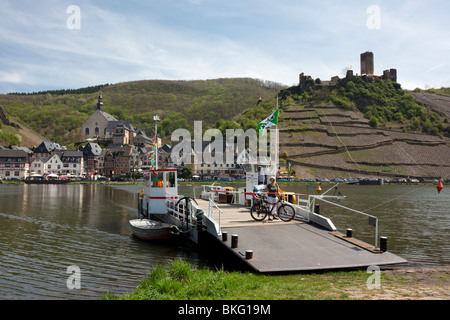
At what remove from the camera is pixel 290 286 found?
996cm

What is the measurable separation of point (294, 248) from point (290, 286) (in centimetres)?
413

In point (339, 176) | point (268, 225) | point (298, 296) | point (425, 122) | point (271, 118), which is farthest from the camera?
point (425, 122)

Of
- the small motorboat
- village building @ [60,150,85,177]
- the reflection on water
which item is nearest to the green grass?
the reflection on water

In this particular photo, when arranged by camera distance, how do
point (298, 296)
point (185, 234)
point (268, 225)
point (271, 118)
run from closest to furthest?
1. point (298, 296)
2. point (268, 225)
3. point (185, 234)
4. point (271, 118)

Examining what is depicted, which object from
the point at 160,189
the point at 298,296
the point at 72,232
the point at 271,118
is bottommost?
the point at 72,232

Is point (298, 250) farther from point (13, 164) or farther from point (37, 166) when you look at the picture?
point (37, 166)

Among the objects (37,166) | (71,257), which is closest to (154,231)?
(71,257)

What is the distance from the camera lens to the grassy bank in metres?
9.24

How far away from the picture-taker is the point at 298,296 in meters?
9.05

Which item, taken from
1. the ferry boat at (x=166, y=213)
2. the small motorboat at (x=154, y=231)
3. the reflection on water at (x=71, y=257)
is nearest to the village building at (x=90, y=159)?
the reflection on water at (x=71, y=257)

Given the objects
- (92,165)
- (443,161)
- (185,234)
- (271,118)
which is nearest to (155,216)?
(185,234)

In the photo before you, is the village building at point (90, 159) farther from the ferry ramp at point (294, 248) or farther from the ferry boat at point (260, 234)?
the ferry ramp at point (294, 248)
